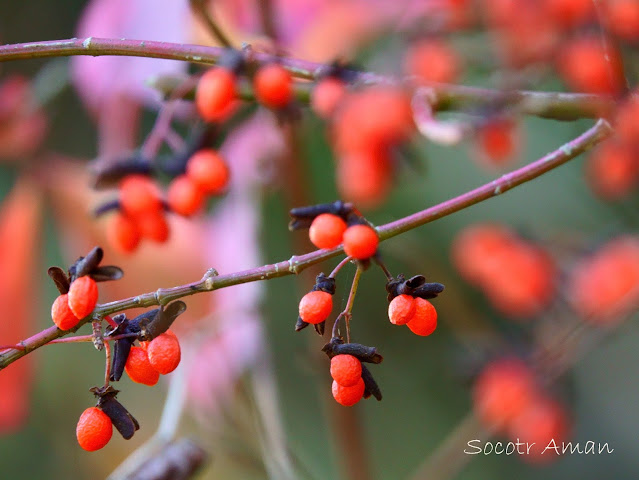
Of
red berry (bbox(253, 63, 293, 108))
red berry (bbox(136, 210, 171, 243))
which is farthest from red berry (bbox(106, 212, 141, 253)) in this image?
red berry (bbox(253, 63, 293, 108))

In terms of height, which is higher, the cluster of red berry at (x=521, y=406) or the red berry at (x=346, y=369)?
the cluster of red berry at (x=521, y=406)

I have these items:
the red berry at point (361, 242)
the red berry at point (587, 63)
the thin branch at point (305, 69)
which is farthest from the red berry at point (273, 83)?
the red berry at point (587, 63)

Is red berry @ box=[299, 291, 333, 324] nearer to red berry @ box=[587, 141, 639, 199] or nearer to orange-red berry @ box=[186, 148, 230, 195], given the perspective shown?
orange-red berry @ box=[186, 148, 230, 195]

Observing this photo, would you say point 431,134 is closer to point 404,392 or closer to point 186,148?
point 186,148

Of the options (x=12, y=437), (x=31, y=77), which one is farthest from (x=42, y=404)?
(x=31, y=77)

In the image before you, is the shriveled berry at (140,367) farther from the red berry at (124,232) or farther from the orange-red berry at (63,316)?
the red berry at (124,232)

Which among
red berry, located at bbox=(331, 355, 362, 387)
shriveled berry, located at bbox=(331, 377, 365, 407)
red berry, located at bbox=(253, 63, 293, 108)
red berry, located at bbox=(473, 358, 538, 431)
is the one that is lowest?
shriveled berry, located at bbox=(331, 377, 365, 407)
